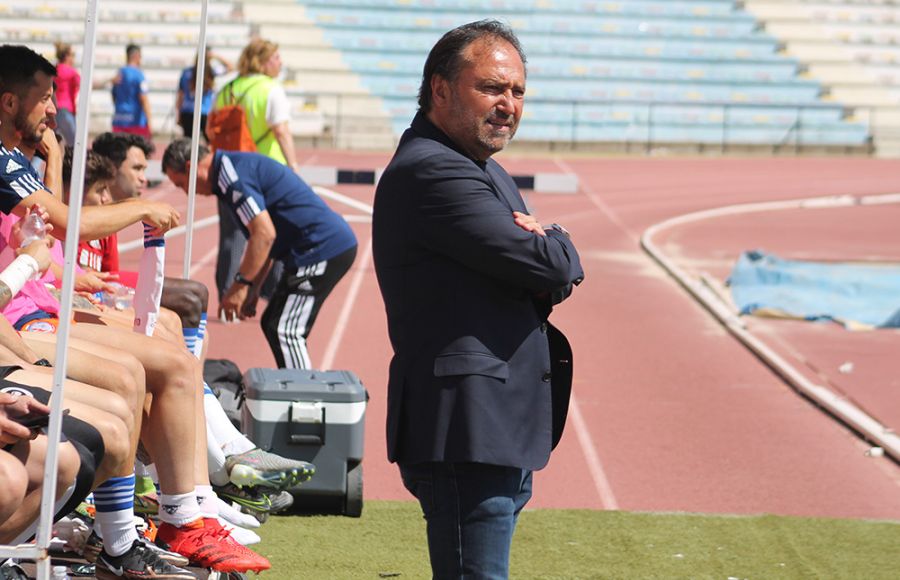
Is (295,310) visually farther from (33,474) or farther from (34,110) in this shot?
(33,474)

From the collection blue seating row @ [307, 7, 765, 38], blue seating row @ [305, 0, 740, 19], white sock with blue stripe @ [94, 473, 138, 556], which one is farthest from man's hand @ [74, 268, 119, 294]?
blue seating row @ [305, 0, 740, 19]

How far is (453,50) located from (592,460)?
12.9 ft

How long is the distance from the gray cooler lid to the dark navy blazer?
2504mm

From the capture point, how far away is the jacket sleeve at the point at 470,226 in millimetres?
3146

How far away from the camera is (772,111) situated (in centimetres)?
2970

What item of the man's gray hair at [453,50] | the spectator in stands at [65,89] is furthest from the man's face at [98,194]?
the spectator in stands at [65,89]

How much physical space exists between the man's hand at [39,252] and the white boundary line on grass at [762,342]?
4357 mm

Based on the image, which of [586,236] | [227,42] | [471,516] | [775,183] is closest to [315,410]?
[471,516]

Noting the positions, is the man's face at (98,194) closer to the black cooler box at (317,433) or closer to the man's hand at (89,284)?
the man's hand at (89,284)

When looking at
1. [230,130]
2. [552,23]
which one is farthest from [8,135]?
[552,23]

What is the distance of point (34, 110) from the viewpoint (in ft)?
15.3

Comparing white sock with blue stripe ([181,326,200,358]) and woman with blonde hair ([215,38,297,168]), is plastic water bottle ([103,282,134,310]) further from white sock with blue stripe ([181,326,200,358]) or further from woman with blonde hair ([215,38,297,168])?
woman with blonde hair ([215,38,297,168])

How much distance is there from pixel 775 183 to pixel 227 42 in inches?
466

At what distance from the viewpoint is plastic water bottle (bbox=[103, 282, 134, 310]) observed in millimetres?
5854
